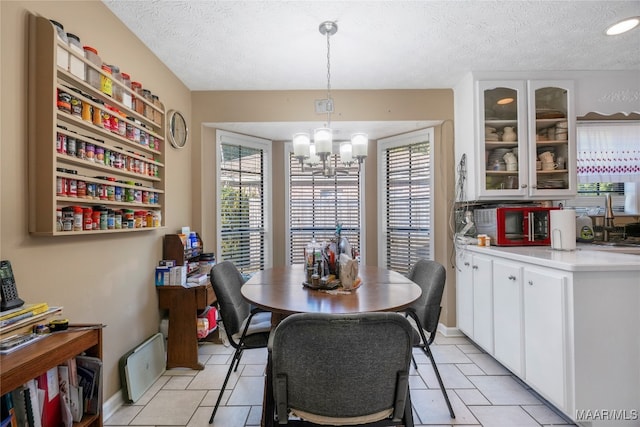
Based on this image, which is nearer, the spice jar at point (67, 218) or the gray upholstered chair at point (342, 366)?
the gray upholstered chair at point (342, 366)

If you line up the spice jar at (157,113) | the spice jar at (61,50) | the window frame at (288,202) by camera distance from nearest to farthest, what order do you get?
1. the spice jar at (61,50)
2. the spice jar at (157,113)
3. the window frame at (288,202)

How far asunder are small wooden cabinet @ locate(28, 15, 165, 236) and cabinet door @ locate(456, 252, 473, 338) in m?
2.79

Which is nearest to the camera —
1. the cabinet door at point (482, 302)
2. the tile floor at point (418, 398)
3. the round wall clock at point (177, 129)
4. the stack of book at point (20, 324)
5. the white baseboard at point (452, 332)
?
the stack of book at point (20, 324)

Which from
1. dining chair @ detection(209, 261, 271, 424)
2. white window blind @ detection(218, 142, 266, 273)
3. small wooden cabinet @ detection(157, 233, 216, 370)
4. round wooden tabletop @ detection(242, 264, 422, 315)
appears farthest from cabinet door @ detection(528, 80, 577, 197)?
small wooden cabinet @ detection(157, 233, 216, 370)

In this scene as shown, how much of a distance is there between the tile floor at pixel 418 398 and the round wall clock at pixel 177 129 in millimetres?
1990

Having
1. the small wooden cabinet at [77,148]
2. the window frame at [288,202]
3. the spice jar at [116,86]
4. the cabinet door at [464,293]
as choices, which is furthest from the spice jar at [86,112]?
the cabinet door at [464,293]

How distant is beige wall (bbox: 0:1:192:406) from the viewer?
4.44 ft

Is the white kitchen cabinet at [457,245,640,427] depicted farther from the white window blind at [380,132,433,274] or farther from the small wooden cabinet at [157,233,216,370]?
the small wooden cabinet at [157,233,216,370]

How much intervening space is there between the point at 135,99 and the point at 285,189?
2.02m

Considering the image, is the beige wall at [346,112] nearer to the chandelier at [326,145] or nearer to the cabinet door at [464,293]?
the cabinet door at [464,293]

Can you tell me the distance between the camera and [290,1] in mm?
1902

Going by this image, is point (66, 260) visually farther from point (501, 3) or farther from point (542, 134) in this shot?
point (542, 134)

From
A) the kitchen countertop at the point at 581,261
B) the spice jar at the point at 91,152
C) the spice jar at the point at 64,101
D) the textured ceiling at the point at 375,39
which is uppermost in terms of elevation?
the textured ceiling at the point at 375,39

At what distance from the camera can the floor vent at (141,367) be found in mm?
2055
